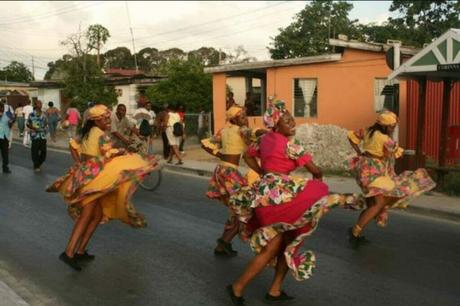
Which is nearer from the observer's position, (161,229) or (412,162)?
(161,229)

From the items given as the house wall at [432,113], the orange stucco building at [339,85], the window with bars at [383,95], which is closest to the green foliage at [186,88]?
the orange stucco building at [339,85]

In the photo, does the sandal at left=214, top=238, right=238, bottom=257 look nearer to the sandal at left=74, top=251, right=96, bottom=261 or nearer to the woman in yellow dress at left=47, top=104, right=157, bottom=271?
the woman in yellow dress at left=47, top=104, right=157, bottom=271

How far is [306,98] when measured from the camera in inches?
856

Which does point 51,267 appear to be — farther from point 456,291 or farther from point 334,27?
point 334,27

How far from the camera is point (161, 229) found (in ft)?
26.5

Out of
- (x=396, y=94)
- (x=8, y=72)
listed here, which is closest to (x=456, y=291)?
(x=396, y=94)

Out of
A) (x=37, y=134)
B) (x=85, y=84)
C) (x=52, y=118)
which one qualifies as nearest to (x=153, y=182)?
(x=37, y=134)

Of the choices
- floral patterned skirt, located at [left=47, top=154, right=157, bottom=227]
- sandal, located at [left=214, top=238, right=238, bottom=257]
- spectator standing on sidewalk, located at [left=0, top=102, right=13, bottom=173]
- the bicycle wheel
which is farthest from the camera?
spectator standing on sidewalk, located at [left=0, top=102, right=13, bottom=173]

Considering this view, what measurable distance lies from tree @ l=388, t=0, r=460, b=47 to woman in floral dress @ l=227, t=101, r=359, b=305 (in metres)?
42.5

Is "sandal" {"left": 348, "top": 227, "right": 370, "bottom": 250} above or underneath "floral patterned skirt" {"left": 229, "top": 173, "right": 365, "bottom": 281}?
underneath

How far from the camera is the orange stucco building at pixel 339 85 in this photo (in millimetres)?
19797

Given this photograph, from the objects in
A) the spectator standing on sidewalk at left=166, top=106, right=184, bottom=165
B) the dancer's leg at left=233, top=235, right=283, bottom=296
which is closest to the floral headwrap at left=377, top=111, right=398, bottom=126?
the dancer's leg at left=233, top=235, right=283, bottom=296

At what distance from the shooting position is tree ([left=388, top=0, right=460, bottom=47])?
45281mm

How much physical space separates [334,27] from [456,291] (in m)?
51.5
